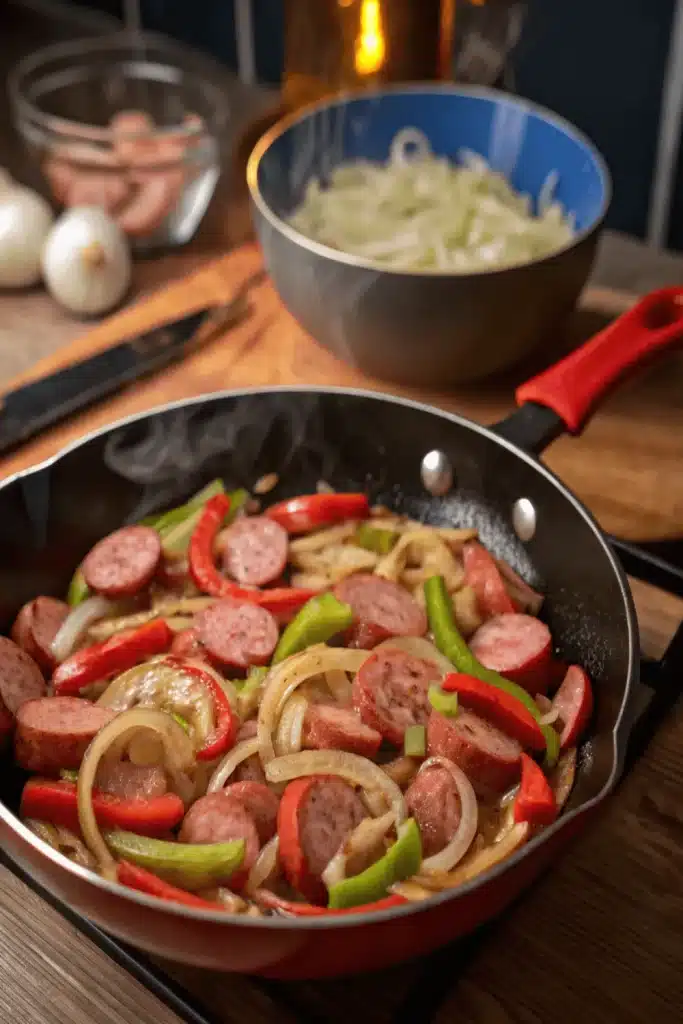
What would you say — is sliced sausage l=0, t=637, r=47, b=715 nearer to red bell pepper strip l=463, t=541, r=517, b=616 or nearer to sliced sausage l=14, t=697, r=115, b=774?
sliced sausage l=14, t=697, r=115, b=774

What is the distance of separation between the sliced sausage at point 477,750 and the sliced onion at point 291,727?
0.12 m

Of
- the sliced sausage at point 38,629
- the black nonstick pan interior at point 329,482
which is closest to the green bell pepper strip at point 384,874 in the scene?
the black nonstick pan interior at point 329,482

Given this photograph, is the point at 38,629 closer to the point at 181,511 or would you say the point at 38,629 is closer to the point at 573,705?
the point at 181,511

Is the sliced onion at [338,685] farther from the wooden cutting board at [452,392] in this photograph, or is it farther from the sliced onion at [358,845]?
the wooden cutting board at [452,392]

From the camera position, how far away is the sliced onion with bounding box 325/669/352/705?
42.5 inches

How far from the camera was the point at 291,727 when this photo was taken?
1.02m

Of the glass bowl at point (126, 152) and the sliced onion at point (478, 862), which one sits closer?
the sliced onion at point (478, 862)

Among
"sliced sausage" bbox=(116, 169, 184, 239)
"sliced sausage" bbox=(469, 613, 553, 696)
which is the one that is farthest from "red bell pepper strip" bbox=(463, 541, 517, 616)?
"sliced sausage" bbox=(116, 169, 184, 239)

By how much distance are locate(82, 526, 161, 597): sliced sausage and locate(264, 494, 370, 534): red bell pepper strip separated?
6.4 inches

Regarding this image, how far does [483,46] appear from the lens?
2020mm

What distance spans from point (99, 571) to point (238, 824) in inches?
15.2

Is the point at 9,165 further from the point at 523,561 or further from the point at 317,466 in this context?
the point at 523,561

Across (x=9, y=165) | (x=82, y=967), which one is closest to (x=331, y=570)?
(x=82, y=967)

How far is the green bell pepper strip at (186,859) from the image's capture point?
88cm
